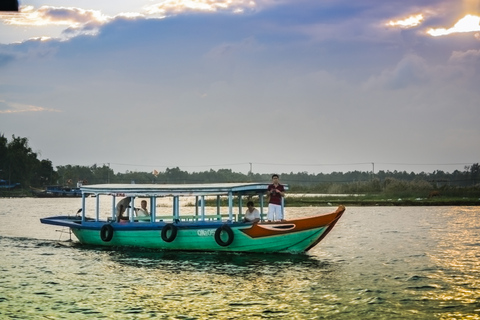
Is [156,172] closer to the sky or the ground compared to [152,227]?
closer to the sky

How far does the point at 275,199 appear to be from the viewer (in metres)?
21.3

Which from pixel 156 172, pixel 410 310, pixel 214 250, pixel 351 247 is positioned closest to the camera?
pixel 410 310

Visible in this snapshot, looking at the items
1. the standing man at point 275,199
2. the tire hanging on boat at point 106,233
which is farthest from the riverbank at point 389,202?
the standing man at point 275,199

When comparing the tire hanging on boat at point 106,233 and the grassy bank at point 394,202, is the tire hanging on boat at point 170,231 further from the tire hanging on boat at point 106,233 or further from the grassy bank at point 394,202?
the grassy bank at point 394,202

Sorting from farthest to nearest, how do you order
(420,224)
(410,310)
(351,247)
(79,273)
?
(420,224), (351,247), (79,273), (410,310)

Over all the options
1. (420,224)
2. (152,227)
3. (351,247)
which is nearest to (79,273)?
(152,227)

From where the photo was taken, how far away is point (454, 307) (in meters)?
13.8

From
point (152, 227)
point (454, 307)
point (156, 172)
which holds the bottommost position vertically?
point (454, 307)

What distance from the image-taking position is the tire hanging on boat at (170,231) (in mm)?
21953

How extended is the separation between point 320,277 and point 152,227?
24.8ft

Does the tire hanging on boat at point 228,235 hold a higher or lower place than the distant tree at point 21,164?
lower

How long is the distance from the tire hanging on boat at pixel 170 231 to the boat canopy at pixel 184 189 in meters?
1.20

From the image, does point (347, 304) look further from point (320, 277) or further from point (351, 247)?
point (351, 247)

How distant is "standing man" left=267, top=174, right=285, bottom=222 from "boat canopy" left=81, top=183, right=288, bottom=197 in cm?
49
